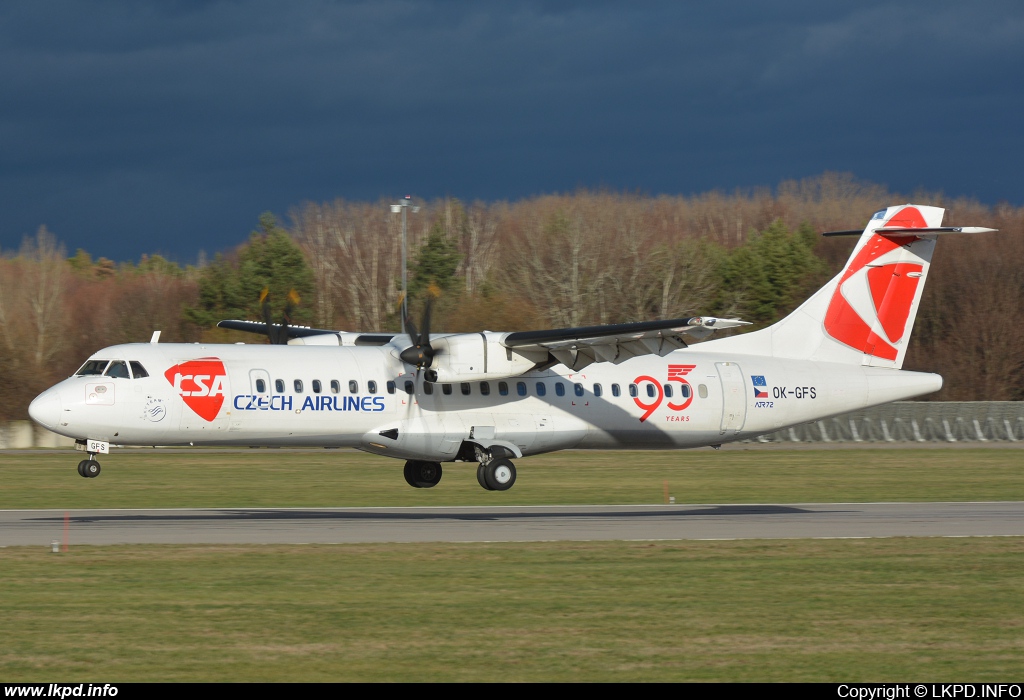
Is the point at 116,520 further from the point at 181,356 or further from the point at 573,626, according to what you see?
the point at 573,626

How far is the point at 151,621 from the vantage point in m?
11.6

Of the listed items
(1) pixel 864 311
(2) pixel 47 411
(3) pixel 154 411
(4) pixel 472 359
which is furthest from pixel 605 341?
(2) pixel 47 411

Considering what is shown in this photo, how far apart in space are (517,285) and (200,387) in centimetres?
4974

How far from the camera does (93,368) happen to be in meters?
23.1

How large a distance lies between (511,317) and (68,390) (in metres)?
34.7

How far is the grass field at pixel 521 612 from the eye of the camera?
9.77m

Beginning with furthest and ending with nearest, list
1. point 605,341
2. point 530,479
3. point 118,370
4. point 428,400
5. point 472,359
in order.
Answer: point 530,479, point 428,400, point 472,359, point 605,341, point 118,370

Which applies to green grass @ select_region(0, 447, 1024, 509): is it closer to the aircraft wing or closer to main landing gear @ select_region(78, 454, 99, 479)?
main landing gear @ select_region(78, 454, 99, 479)

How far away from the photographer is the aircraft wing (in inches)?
891

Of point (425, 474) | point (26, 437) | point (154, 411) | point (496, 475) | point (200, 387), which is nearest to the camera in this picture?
point (154, 411)

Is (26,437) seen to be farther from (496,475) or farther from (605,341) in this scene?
(605,341)

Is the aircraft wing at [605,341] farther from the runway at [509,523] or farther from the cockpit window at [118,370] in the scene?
the cockpit window at [118,370]

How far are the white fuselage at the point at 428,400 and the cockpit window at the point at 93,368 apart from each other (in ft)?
0.58
